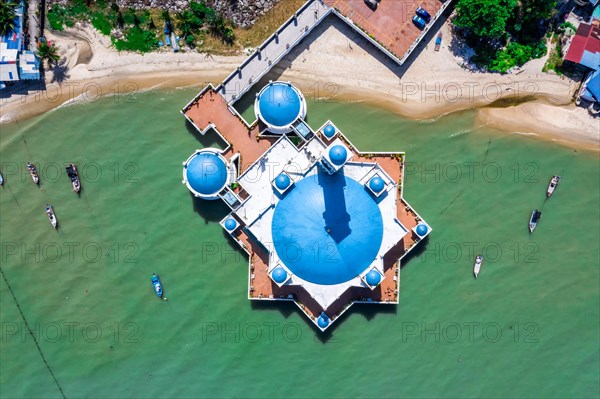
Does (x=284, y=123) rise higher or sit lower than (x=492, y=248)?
higher

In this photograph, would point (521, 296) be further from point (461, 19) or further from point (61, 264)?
point (61, 264)

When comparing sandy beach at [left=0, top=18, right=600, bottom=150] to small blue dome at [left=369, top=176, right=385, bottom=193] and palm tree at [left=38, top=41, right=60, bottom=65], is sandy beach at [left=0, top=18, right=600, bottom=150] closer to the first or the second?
palm tree at [left=38, top=41, right=60, bottom=65]

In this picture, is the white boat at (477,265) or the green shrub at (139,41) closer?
the white boat at (477,265)

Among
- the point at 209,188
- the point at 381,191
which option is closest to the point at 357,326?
the point at 381,191

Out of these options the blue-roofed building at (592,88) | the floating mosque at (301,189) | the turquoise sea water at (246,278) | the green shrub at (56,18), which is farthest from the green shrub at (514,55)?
the green shrub at (56,18)

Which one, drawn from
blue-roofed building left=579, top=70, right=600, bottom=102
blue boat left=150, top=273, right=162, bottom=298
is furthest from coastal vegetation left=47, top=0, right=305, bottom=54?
blue-roofed building left=579, top=70, right=600, bottom=102

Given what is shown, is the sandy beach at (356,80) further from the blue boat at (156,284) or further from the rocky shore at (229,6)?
the blue boat at (156,284)
